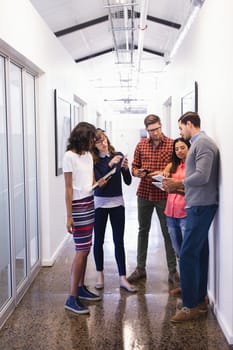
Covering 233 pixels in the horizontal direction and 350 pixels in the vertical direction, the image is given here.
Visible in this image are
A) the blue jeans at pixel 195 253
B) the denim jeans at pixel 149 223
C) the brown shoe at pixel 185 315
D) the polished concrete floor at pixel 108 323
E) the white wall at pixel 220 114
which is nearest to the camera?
the white wall at pixel 220 114

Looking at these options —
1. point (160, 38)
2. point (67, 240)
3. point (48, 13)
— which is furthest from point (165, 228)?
point (160, 38)

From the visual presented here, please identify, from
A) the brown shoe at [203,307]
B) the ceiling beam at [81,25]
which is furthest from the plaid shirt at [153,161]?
the ceiling beam at [81,25]

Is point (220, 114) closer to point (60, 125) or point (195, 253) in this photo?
point (195, 253)

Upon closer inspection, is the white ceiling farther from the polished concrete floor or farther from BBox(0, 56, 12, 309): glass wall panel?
the polished concrete floor

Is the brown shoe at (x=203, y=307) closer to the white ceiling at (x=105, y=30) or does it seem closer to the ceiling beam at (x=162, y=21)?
the white ceiling at (x=105, y=30)

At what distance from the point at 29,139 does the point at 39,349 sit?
190 cm

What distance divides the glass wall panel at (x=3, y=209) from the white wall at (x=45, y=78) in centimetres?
31

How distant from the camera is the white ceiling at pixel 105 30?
5.20 metres

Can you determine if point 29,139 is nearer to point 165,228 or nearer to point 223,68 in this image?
point 165,228

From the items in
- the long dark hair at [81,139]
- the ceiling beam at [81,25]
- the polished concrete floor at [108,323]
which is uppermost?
the ceiling beam at [81,25]

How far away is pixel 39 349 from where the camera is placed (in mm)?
2428

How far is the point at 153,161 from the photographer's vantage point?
3.49 meters

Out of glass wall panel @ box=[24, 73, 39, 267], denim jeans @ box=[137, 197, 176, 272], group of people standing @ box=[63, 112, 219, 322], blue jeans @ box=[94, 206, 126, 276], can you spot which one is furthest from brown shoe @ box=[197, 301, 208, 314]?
glass wall panel @ box=[24, 73, 39, 267]

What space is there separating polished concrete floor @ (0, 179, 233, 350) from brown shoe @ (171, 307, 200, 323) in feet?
0.13
